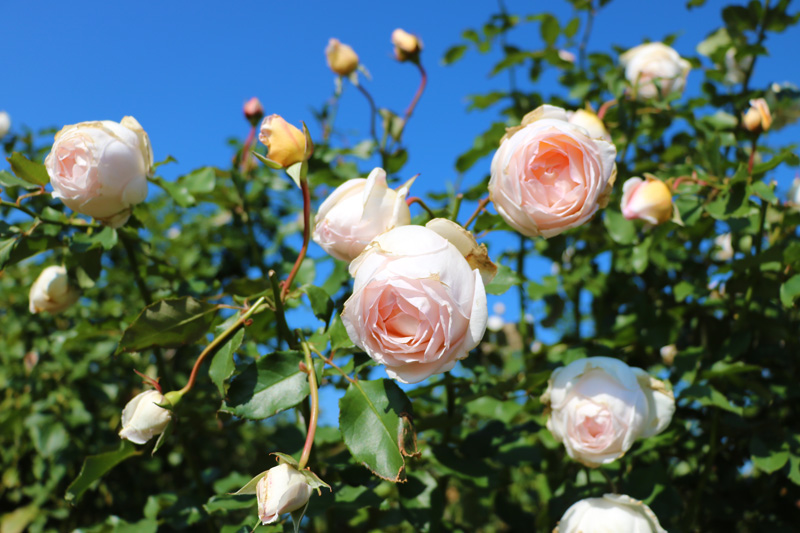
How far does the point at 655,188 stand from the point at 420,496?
0.75 m

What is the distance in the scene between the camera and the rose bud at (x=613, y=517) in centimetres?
93

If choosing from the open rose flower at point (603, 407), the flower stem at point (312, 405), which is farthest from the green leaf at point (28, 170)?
the open rose flower at point (603, 407)

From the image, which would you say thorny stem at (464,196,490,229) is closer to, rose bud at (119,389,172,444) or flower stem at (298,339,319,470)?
flower stem at (298,339,319,470)

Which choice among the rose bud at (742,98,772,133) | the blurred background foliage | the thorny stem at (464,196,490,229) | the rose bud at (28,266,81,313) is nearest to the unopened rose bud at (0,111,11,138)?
the blurred background foliage

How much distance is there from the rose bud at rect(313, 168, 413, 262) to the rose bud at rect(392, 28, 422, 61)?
732 millimetres

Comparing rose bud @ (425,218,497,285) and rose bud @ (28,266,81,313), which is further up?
rose bud @ (425,218,497,285)

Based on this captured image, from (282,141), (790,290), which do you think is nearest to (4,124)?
(282,141)

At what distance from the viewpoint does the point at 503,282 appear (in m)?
0.98

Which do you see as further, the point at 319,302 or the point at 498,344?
the point at 498,344

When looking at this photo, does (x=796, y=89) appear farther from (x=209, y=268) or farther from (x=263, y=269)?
(x=209, y=268)

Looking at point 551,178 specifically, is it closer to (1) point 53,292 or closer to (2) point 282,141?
(2) point 282,141

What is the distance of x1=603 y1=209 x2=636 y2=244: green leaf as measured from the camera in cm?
128

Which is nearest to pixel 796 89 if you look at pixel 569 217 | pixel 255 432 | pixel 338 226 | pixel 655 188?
pixel 655 188

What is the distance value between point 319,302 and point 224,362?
0.18 meters
